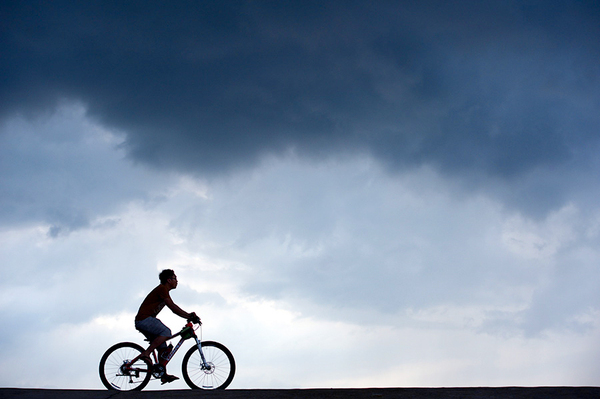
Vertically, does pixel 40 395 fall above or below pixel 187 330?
below

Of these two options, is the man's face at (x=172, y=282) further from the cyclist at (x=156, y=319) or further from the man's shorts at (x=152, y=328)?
the man's shorts at (x=152, y=328)

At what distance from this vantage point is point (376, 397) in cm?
804

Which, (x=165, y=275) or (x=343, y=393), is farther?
(x=165, y=275)

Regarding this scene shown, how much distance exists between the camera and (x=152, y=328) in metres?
9.66

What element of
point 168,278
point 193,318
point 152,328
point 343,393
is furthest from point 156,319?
point 343,393

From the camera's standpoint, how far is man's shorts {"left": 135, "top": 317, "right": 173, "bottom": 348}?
9.66 m

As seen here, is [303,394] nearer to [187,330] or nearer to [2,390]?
[187,330]

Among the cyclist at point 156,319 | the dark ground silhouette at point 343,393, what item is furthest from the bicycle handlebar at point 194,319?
the dark ground silhouette at point 343,393

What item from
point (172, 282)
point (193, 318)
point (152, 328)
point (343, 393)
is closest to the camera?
point (343, 393)

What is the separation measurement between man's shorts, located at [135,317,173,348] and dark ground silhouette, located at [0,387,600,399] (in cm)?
119

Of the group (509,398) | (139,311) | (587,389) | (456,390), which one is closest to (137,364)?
(139,311)

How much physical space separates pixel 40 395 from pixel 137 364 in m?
1.83

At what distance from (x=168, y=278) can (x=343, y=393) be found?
410 cm

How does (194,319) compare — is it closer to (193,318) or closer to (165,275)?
(193,318)
